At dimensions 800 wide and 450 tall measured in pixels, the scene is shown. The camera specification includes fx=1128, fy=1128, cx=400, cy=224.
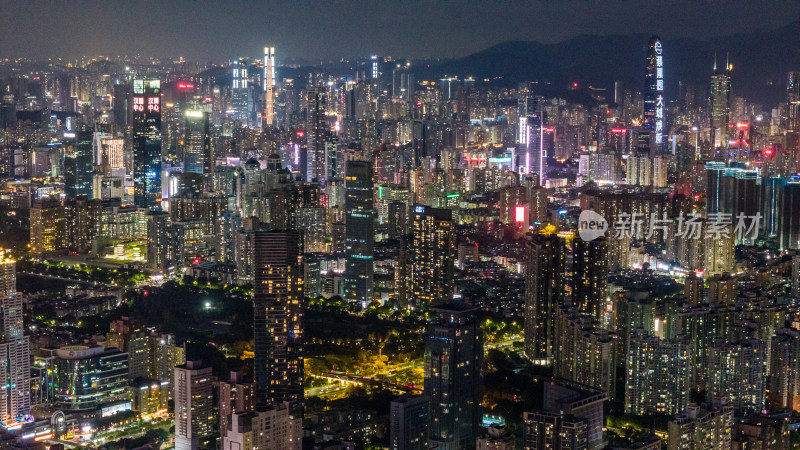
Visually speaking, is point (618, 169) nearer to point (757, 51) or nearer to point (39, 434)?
point (757, 51)

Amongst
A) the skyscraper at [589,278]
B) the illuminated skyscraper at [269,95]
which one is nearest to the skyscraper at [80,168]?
the illuminated skyscraper at [269,95]

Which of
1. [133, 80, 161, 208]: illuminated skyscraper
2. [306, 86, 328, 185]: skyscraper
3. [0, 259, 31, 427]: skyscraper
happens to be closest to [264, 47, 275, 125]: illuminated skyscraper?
[306, 86, 328, 185]: skyscraper

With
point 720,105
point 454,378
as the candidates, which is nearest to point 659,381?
point 454,378

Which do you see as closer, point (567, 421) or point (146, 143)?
point (567, 421)

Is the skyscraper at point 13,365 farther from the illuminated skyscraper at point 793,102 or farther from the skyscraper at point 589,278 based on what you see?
the illuminated skyscraper at point 793,102

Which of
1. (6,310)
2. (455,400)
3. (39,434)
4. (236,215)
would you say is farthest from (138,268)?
(455,400)

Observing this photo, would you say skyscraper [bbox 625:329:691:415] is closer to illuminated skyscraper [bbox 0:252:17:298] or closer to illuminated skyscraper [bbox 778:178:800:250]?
illuminated skyscraper [bbox 0:252:17:298]

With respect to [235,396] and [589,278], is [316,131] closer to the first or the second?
[589,278]
